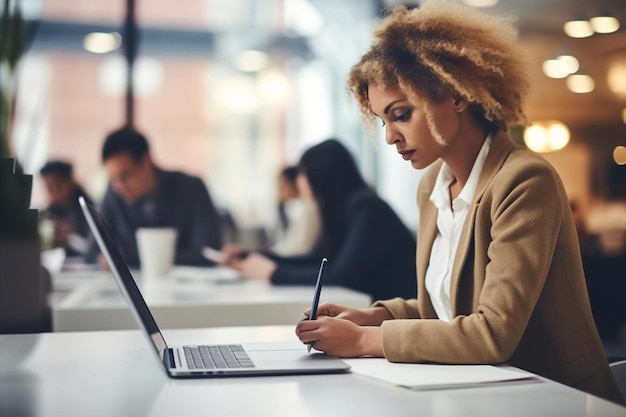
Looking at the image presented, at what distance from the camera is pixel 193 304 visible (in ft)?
7.43

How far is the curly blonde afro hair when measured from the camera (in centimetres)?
158

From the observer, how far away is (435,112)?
1.60m

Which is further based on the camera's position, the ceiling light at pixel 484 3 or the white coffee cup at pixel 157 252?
the ceiling light at pixel 484 3

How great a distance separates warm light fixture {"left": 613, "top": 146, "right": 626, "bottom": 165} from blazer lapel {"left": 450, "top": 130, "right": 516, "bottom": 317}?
2556mm

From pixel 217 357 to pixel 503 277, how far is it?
1.70 ft

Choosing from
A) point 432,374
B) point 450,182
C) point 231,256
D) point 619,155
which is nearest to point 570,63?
point 619,155

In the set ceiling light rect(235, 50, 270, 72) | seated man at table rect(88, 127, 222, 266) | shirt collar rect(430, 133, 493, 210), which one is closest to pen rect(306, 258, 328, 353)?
shirt collar rect(430, 133, 493, 210)

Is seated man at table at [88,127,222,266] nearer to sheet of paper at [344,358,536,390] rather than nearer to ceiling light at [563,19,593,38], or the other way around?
ceiling light at [563,19,593,38]

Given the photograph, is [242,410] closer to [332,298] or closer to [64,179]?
[332,298]

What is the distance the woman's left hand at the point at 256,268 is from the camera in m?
3.02

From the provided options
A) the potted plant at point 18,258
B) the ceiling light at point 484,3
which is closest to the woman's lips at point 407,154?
the potted plant at point 18,258

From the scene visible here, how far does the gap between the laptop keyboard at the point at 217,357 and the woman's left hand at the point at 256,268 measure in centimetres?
154

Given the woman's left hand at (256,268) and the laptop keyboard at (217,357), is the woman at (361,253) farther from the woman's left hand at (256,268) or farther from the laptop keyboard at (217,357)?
the laptop keyboard at (217,357)

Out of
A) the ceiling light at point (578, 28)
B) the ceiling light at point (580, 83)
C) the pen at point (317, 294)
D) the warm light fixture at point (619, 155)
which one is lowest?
the pen at point (317, 294)
